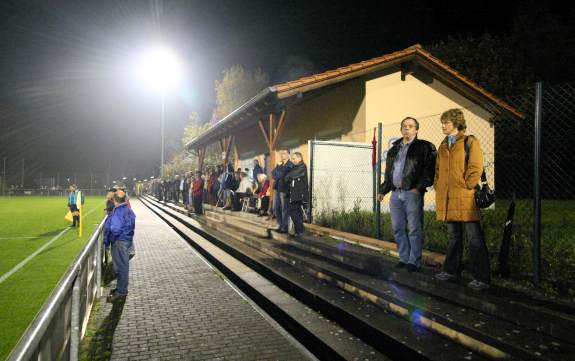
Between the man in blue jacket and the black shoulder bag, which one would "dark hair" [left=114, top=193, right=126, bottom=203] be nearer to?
the man in blue jacket

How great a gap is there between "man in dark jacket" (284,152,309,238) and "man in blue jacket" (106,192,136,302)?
3169 mm

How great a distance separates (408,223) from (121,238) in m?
4.06

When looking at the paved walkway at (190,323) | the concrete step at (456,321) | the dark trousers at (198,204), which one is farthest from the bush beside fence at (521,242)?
the dark trousers at (198,204)

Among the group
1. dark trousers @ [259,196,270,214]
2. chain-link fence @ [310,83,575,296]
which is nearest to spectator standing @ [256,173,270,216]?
dark trousers @ [259,196,270,214]

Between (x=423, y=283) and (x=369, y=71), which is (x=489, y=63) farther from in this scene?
(x=423, y=283)

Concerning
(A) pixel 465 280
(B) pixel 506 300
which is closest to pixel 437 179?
(A) pixel 465 280

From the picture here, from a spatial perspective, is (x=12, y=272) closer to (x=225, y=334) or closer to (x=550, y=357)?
(x=225, y=334)

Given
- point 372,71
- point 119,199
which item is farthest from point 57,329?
point 372,71

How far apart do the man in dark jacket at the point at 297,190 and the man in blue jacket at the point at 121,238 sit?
3169mm

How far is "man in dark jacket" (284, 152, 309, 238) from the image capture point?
7.89 metres

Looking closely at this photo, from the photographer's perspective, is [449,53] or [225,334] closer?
[225,334]

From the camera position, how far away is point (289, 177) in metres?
8.03

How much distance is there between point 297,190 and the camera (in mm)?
7906

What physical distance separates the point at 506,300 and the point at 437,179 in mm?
1447
